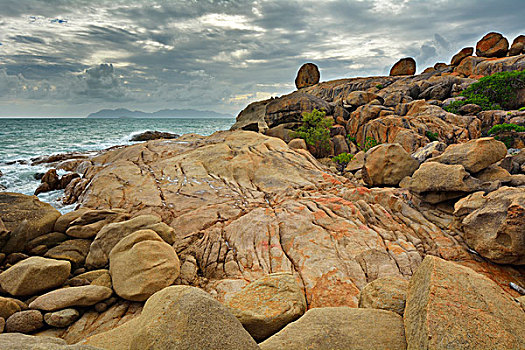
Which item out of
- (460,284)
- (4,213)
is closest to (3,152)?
(4,213)

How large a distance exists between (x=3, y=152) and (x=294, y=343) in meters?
47.9

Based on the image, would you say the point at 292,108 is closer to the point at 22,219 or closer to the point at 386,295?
the point at 22,219

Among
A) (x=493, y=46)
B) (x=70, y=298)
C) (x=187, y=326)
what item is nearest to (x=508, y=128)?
(x=187, y=326)

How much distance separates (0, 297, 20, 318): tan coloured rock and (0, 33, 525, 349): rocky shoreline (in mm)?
27

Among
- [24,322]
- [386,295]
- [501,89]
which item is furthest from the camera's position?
[501,89]

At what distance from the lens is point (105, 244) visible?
8.53 m

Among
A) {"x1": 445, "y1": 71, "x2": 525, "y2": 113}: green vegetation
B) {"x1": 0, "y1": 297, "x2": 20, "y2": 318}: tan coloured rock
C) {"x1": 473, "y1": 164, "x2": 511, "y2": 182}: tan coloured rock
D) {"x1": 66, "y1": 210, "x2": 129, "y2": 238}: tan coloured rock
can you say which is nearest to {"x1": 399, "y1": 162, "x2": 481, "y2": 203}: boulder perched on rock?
{"x1": 473, "y1": 164, "x2": 511, "y2": 182}: tan coloured rock

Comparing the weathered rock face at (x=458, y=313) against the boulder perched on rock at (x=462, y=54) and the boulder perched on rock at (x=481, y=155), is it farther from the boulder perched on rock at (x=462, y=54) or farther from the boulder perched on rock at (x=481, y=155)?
the boulder perched on rock at (x=462, y=54)

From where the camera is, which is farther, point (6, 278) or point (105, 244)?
point (105, 244)

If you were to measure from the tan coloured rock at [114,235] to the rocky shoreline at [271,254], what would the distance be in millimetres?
47

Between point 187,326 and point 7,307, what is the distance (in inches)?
221

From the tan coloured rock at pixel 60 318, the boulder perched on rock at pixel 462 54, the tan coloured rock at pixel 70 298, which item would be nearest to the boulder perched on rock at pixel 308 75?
the boulder perched on rock at pixel 462 54

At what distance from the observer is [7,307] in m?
6.18

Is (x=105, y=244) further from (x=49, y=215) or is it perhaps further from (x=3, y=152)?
(x=3, y=152)
